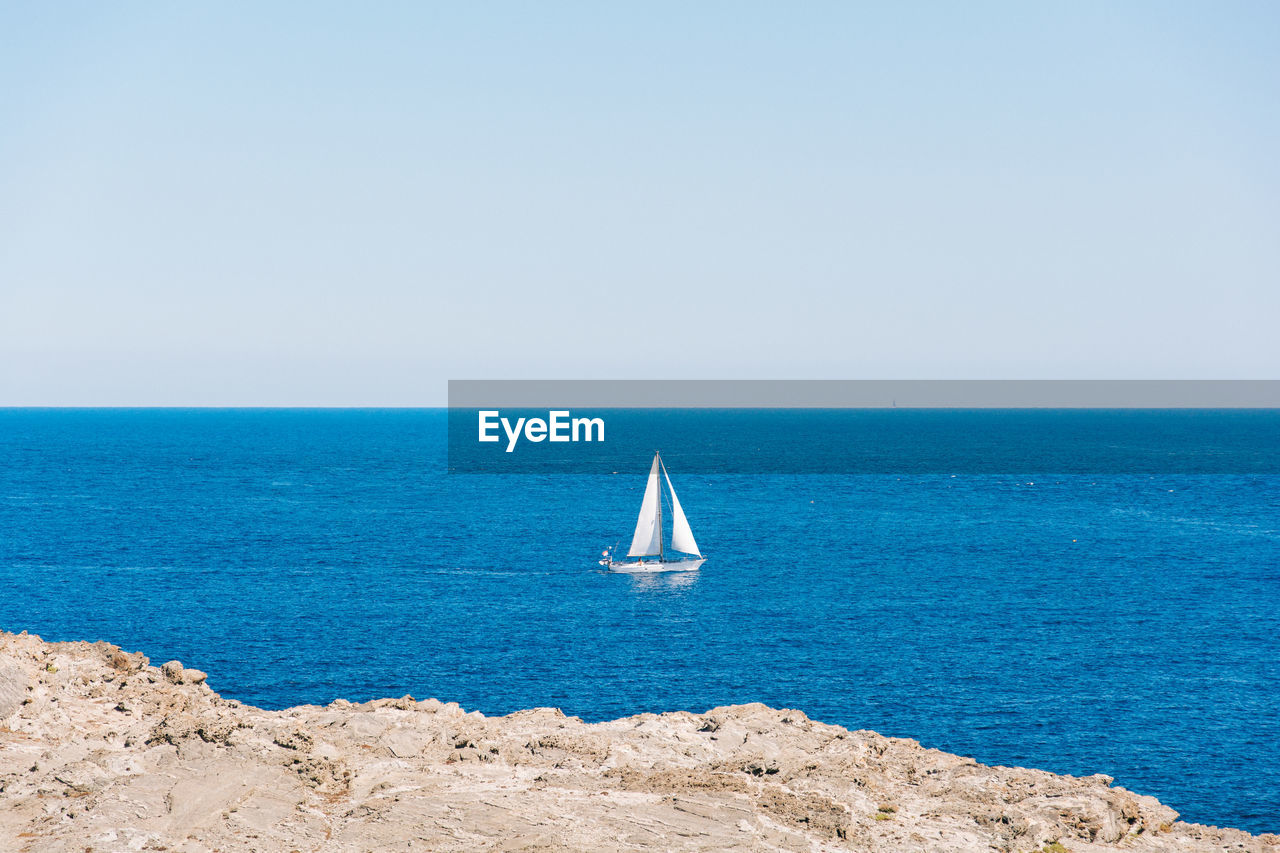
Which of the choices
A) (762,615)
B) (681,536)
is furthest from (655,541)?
(762,615)

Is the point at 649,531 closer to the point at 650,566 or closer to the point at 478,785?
the point at 650,566

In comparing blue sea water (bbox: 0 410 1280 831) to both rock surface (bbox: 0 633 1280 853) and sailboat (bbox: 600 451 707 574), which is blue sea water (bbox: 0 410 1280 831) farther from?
rock surface (bbox: 0 633 1280 853)

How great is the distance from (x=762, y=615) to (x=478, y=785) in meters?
62.7

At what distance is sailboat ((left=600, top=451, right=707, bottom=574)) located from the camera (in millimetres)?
113625

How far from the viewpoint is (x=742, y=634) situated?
8581 cm

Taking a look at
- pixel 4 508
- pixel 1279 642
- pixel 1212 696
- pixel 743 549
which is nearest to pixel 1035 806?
pixel 1212 696

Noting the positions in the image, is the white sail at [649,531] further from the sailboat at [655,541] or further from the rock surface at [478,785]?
the rock surface at [478,785]

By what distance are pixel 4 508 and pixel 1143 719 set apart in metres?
162

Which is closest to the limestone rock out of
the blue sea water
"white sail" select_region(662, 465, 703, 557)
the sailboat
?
the blue sea water

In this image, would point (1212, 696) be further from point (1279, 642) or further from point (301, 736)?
point (301, 736)

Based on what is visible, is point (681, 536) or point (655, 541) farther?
point (655, 541)

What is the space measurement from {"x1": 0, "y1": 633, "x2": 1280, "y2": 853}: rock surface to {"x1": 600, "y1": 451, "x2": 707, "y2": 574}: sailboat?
7275 cm

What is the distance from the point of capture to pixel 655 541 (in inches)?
4579

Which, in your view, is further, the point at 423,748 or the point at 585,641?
the point at 585,641
